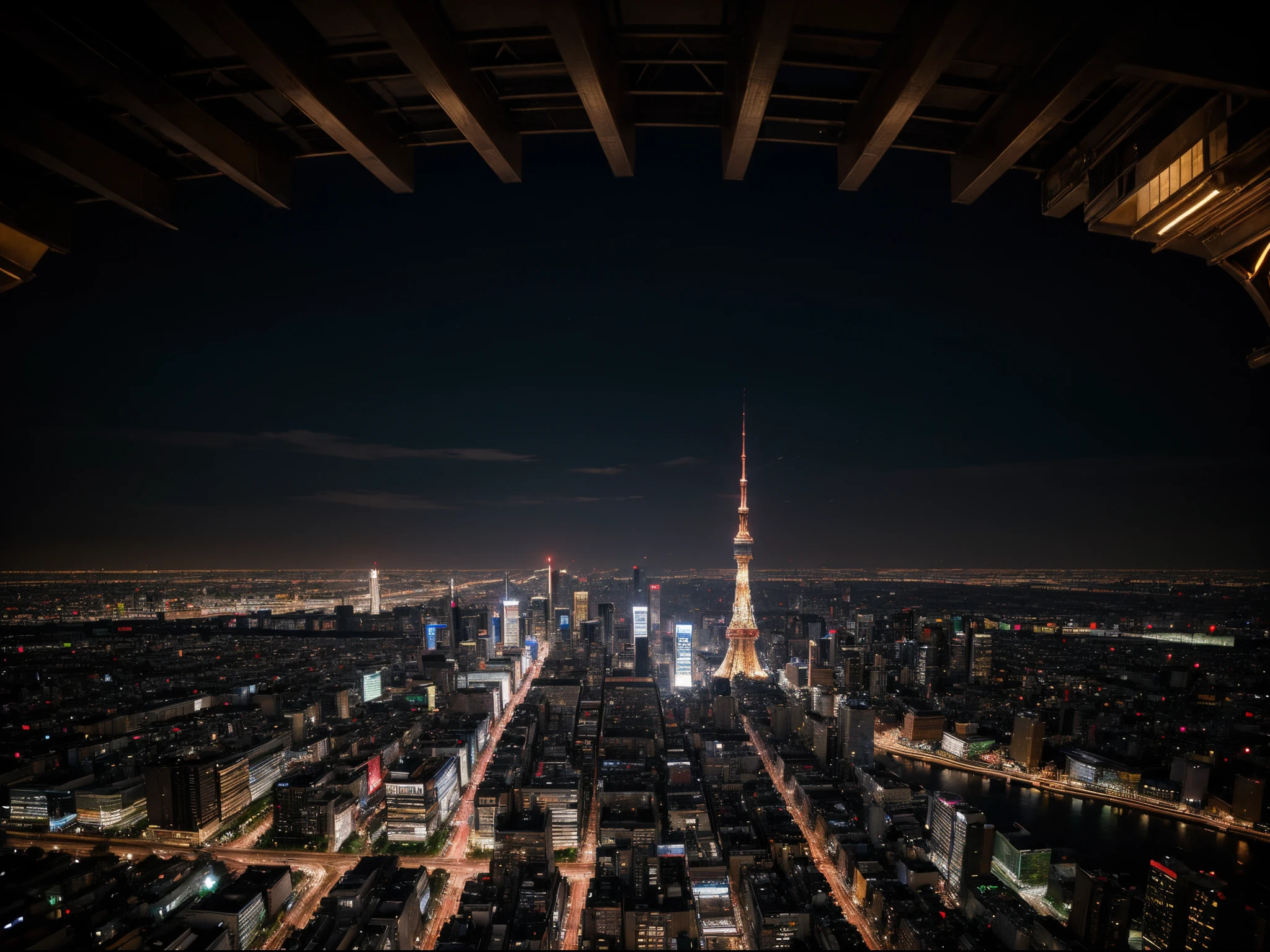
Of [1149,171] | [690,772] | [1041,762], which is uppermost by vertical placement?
[1149,171]

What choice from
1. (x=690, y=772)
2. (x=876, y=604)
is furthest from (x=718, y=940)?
(x=876, y=604)

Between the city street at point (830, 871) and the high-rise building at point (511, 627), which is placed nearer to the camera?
the city street at point (830, 871)

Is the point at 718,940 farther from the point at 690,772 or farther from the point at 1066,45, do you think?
the point at 1066,45

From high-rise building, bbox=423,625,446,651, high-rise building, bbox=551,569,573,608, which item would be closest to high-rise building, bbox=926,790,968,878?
high-rise building, bbox=423,625,446,651

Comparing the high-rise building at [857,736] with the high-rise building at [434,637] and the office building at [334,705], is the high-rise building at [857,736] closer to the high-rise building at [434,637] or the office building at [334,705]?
the office building at [334,705]

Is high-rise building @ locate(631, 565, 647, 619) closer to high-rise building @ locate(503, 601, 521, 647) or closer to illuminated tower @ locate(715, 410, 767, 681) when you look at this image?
high-rise building @ locate(503, 601, 521, 647)

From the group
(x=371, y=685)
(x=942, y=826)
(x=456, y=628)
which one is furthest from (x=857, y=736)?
(x=456, y=628)

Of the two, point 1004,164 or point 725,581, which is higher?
point 1004,164

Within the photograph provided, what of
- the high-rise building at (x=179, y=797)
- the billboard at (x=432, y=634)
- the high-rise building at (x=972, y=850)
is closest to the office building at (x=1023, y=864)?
the high-rise building at (x=972, y=850)
